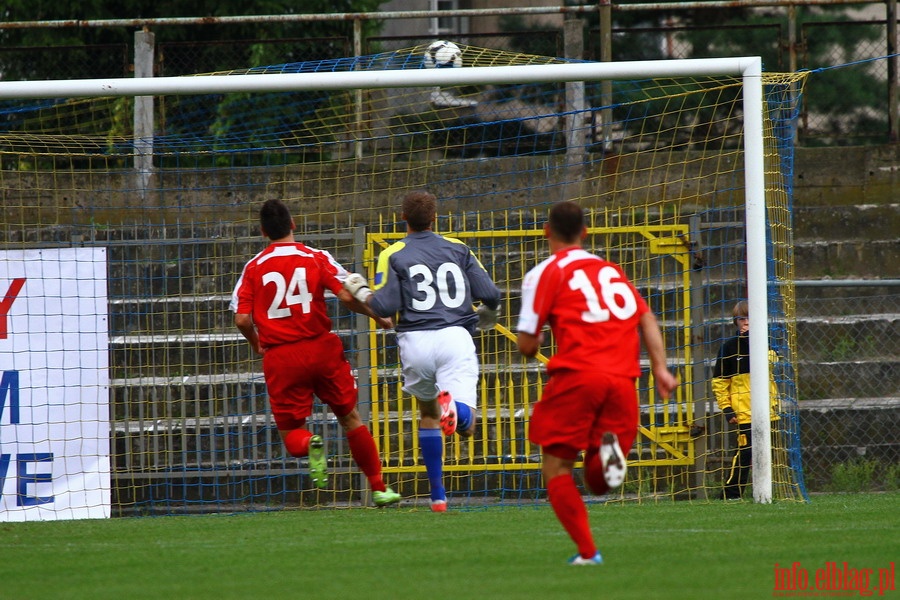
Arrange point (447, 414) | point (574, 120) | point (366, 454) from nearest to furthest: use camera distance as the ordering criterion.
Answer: point (447, 414), point (366, 454), point (574, 120)

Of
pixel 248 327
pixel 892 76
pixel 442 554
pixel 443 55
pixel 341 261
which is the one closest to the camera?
pixel 442 554

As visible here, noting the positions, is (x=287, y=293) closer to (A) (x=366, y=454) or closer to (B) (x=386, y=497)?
(A) (x=366, y=454)

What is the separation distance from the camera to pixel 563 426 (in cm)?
484

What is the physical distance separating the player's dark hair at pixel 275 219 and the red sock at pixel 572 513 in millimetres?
3109

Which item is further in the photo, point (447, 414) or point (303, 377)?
point (303, 377)

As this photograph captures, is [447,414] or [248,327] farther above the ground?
[248,327]

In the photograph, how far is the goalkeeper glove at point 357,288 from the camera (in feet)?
23.3

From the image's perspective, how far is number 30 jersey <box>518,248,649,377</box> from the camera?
488 centimetres

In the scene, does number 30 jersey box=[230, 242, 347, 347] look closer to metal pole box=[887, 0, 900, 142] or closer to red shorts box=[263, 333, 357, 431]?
red shorts box=[263, 333, 357, 431]

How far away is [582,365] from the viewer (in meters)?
4.83

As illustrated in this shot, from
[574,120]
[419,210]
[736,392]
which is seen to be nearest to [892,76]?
[574,120]

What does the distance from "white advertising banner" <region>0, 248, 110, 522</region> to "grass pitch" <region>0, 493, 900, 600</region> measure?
110 centimetres

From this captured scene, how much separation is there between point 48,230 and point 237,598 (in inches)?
308

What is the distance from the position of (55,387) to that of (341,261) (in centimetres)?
267
